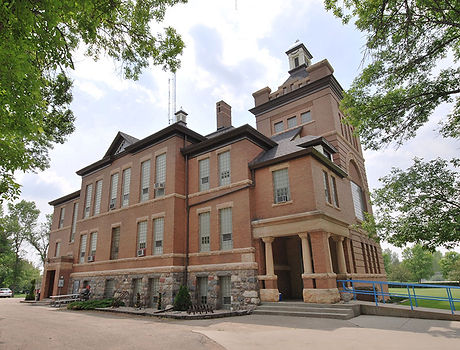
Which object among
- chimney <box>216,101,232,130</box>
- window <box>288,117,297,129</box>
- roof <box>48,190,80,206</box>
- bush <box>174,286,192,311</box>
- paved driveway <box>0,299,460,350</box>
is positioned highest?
chimney <box>216,101,232,130</box>

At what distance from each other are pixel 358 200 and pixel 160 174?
16.4 m

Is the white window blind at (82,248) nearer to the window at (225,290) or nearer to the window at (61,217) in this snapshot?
the window at (61,217)

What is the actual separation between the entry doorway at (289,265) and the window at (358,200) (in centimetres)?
702

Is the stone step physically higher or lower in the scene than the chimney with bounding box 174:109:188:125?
lower

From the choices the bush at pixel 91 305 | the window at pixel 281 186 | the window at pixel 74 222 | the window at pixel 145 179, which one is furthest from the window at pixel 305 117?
the window at pixel 74 222

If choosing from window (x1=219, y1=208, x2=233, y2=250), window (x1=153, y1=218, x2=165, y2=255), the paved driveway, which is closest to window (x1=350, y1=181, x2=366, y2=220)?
window (x1=219, y1=208, x2=233, y2=250)

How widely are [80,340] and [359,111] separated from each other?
1411 centimetres

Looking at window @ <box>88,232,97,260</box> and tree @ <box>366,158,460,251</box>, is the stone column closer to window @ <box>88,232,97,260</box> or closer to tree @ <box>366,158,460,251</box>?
tree @ <box>366,158,460,251</box>

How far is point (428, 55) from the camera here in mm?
11312

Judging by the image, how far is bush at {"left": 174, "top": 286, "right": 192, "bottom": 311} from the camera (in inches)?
634

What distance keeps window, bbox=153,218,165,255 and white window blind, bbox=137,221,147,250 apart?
113cm

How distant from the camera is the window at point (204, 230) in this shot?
18.9 m

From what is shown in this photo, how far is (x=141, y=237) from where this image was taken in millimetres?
21500

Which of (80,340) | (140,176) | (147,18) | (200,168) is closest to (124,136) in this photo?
(140,176)
